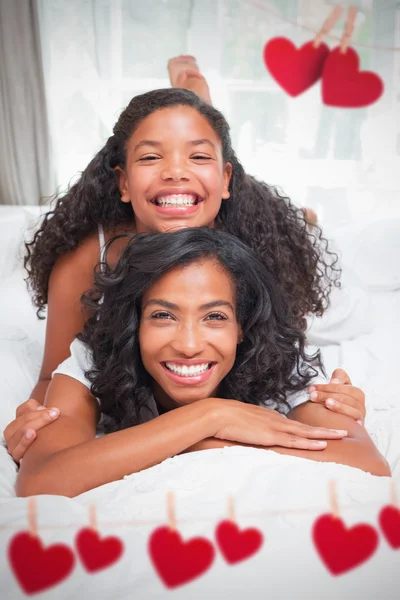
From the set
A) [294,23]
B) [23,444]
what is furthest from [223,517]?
[294,23]

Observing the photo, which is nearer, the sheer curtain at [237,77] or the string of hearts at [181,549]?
the string of hearts at [181,549]

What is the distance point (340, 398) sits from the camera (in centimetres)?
151

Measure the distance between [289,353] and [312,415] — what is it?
6.9 inches

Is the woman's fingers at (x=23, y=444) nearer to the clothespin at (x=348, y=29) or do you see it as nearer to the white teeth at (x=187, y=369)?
the white teeth at (x=187, y=369)

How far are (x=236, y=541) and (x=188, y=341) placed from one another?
46 centimetres

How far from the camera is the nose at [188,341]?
4.49 feet

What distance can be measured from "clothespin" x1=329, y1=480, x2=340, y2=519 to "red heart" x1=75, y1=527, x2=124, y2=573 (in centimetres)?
30

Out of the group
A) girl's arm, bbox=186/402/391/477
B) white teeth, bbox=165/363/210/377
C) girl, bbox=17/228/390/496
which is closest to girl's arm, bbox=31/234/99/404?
girl, bbox=17/228/390/496

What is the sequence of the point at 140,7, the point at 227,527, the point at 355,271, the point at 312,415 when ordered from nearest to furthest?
the point at 227,527 → the point at 312,415 → the point at 355,271 → the point at 140,7

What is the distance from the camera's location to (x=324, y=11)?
337 cm

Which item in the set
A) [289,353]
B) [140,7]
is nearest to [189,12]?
[140,7]

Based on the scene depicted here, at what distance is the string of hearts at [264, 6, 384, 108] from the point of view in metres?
3.41

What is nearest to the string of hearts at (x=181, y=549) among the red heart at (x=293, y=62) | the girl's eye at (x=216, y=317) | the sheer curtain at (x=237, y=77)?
the girl's eye at (x=216, y=317)

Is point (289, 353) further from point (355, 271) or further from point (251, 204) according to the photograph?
point (355, 271)
